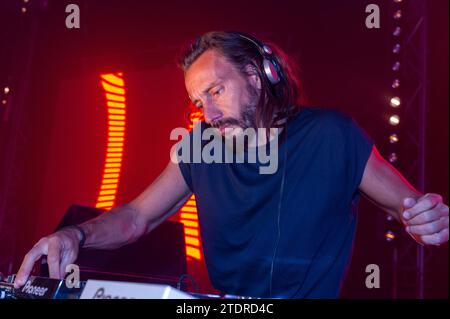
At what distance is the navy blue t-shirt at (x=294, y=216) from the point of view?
4.87ft

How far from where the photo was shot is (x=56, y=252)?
1.24m

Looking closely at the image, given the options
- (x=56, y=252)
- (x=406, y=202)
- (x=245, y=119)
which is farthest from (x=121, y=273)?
(x=406, y=202)

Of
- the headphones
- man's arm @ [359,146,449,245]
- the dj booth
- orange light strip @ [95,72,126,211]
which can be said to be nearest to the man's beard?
the headphones

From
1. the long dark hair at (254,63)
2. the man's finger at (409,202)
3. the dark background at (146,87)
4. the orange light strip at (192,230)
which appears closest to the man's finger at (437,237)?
the man's finger at (409,202)

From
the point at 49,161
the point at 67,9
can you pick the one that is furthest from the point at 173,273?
the point at 49,161

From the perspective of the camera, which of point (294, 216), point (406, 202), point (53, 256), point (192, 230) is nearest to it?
point (406, 202)

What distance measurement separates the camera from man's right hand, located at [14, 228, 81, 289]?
1.20 m

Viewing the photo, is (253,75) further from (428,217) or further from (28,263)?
(28,263)

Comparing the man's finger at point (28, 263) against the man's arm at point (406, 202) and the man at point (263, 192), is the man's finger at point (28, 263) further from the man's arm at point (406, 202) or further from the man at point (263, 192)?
the man's arm at point (406, 202)

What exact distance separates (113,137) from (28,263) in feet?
14.0

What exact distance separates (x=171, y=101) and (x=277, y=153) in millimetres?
3563

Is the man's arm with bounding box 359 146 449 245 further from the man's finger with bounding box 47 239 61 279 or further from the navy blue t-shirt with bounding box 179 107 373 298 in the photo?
the man's finger with bounding box 47 239 61 279

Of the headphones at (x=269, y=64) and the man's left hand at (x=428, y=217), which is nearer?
the man's left hand at (x=428, y=217)
